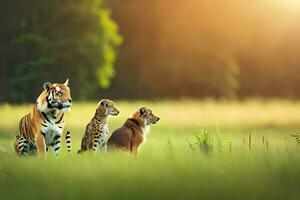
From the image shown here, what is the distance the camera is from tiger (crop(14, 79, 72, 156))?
10.2 metres

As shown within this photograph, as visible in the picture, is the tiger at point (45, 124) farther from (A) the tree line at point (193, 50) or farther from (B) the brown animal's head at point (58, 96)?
(A) the tree line at point (193, 50)

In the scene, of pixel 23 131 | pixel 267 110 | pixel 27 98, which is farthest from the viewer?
pixel 27 98

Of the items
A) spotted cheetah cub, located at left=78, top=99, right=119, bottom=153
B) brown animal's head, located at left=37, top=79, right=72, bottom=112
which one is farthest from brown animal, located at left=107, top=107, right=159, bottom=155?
brown animal's head, located at left=37, top=79, right=72, bottom=112

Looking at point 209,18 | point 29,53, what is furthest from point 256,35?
point 29,53

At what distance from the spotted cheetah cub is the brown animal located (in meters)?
0.18

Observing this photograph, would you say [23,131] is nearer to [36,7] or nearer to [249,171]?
[249,171]

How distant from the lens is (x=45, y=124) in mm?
10719

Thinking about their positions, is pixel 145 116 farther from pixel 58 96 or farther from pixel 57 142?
pixel 58 96

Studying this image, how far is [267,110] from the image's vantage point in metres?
25.5

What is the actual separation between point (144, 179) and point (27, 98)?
2540 centimetres

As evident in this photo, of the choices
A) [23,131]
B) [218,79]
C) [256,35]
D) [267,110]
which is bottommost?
[23,131]

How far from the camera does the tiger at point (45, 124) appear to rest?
1020 centimetres

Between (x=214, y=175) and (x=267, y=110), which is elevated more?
(x=267, y=110)

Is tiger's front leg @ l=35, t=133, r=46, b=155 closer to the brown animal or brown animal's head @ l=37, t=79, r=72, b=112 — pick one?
brown animal's head @ l=37, t=79, r=72, b=112
